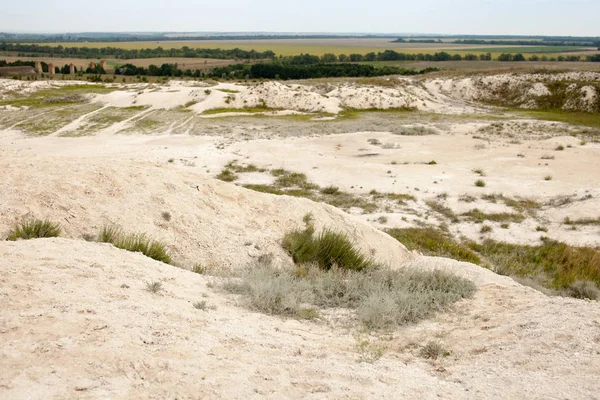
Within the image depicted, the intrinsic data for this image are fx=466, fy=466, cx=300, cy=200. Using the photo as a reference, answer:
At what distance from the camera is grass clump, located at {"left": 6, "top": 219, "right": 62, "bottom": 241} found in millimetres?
8203

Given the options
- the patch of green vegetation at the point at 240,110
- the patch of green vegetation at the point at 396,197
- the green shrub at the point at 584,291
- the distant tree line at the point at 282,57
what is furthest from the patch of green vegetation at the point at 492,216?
the distant tree line at the point at 282,57

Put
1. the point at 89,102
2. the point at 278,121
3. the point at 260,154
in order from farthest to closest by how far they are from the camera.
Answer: the point at 89,102
the point at 278,121
the point at 260,154

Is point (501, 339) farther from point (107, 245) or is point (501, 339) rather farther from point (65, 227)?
point (65, 227)

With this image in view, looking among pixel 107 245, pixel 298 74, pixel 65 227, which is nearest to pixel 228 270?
pixel 107 245

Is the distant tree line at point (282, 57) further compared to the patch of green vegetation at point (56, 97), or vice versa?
the distant tree line at point (282, 57)

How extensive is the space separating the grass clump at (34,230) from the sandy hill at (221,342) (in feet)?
2.32

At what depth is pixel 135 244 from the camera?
8625 mm

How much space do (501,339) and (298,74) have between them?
3048 inches

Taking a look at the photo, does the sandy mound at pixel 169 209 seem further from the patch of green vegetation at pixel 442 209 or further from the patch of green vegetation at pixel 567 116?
the patch of green vegetation at pixel 567 116

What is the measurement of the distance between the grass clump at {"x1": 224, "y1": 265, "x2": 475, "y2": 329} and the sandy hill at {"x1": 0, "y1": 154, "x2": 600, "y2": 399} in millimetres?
245

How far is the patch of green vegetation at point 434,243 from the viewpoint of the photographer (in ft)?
46.8

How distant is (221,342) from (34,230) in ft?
16.6

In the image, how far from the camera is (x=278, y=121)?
3991 centimetres

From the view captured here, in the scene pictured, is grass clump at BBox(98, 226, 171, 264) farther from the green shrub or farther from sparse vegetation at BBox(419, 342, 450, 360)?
the green shrub
